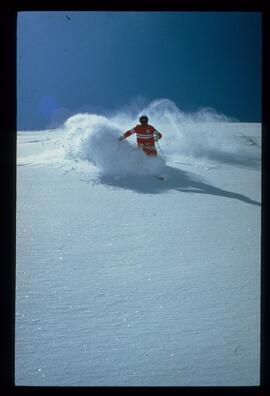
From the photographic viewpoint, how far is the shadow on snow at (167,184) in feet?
5.72

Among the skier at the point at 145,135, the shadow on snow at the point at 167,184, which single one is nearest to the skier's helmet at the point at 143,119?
the skier at the point at 145,135

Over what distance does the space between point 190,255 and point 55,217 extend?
1.99ft

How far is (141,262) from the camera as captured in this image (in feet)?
5.35

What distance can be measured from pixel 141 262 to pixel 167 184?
380 mm

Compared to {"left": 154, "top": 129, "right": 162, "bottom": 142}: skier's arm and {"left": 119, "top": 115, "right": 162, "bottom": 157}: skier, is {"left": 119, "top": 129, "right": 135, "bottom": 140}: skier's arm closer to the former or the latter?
{"left": 119, "top": 115, "right": 162, "bottom": 157}: skier

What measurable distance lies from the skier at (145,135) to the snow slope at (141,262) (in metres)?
0.04

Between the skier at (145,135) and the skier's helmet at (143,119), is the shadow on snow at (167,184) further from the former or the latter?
the skier's helmet at (143,119)

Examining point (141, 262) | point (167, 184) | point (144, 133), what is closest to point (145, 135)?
point (144, 133)

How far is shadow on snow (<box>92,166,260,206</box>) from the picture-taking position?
5.72 feet

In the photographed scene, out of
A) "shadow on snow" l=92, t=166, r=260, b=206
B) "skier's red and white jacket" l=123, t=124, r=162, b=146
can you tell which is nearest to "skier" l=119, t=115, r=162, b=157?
"skier's red and white jacket" l=123, t=124, r=162, b=146

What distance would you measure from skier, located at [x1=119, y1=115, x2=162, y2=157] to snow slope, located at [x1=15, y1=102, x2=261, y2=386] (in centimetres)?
4
